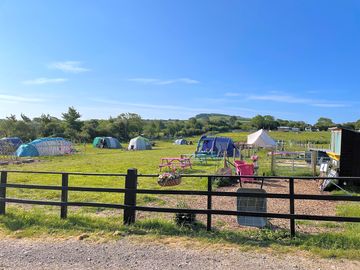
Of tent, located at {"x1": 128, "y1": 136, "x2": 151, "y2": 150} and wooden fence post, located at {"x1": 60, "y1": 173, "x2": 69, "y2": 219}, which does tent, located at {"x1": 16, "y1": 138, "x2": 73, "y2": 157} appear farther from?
wooden fence post, located at {"x1": 60, "y1": 173, "x2": 69, "y2": 219}

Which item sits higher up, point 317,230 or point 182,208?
point 182,208

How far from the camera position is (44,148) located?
32.2 m

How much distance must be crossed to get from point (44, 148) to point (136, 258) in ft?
99.8

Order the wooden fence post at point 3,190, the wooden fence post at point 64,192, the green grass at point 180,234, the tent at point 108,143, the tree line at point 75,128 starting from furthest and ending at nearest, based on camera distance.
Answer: the tree line at point 75,128
the tent at point 108,143
the wooden fence post at point 3,190
the wooden fence post at point 64,192
the green grass at point 180,234

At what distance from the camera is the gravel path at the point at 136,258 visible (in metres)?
4.27

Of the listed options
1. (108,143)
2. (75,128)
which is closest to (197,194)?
(108,143)

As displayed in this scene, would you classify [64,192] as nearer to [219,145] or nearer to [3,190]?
[3,190]

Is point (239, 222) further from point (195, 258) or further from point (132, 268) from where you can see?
point (132, 268)

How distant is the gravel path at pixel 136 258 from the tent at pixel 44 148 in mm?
28122

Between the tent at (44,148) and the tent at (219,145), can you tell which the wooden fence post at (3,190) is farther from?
the tent at (44,148)

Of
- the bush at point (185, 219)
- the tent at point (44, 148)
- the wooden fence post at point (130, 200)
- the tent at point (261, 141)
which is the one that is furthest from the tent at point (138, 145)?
the bush at point (185, 219)

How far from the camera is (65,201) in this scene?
6.55 m

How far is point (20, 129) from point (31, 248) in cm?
5908

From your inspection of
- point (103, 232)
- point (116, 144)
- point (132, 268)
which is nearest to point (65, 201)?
point (103, 232)
